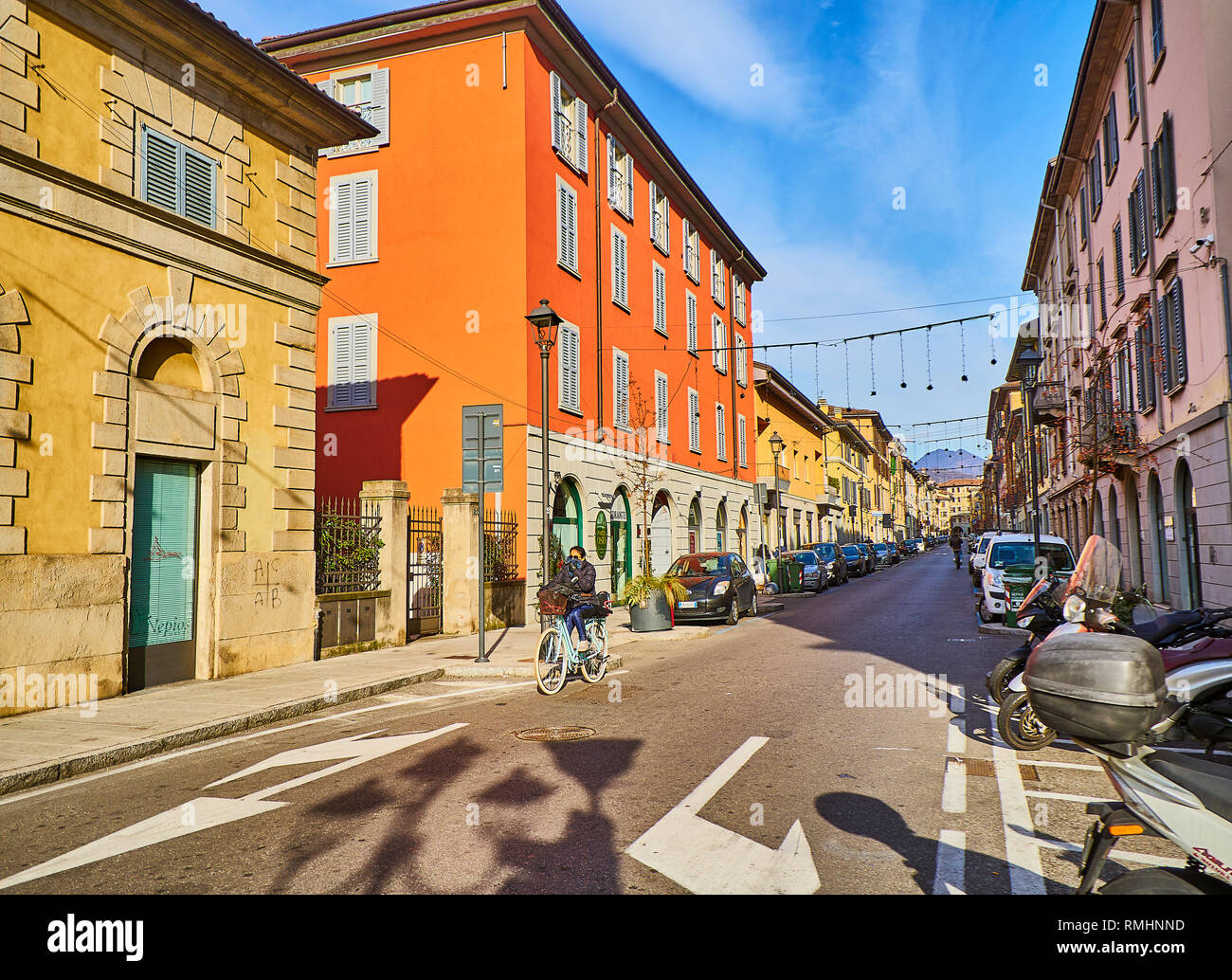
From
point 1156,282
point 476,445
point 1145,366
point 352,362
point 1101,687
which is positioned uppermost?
point 1156,282

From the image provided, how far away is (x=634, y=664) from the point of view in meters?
13.6

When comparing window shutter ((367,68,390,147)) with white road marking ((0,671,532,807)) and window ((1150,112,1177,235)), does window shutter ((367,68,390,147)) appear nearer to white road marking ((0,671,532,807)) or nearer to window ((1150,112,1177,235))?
white road marking ((0,671,532,807))

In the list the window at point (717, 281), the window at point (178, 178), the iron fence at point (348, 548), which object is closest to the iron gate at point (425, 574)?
the iron fence at point (348, 548)

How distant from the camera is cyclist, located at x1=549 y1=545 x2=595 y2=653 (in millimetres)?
11141

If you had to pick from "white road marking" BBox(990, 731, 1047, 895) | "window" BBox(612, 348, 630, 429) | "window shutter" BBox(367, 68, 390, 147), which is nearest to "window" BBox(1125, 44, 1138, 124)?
"window" BBox(612, 348, 630, 429)

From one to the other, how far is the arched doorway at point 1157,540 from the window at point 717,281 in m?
19.2

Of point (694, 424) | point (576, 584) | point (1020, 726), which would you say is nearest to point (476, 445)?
point (576, 584)

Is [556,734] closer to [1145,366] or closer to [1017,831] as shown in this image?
[1017,831]

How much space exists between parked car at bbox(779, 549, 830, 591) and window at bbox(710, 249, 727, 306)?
36.6 ft

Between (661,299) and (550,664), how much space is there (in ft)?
69.5

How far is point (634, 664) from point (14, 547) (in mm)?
8061

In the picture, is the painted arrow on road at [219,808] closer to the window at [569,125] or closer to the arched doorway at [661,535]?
the window at [569,125]

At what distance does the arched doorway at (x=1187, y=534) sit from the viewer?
60.1 feet

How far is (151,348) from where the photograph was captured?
36.9ft
